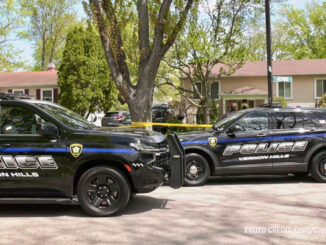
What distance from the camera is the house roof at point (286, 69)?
29798 mm

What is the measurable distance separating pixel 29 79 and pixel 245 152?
28.7 meters

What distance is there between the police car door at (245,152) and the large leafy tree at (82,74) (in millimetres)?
19746

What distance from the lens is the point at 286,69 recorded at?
30.8 metres

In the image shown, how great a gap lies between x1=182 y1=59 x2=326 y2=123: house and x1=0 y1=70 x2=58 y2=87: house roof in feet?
36.9

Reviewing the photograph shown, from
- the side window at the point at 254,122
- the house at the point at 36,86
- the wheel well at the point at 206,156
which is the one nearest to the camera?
the wheel well at the point at 206,156

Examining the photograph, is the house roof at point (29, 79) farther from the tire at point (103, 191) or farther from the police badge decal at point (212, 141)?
the tire at point (103, 191)

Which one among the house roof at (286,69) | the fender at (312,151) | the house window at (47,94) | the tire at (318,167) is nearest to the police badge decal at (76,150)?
the fender at (312,151)

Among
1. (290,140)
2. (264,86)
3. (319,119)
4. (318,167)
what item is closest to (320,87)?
(264,86)

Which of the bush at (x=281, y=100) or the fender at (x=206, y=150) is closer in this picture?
the fender at (x=206, y=150)

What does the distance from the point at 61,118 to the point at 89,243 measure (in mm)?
2245

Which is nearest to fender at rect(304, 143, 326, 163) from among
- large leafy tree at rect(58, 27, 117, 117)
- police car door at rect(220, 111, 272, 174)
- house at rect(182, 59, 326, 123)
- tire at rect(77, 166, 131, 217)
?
police car door at rect(220, 111, 272, 174)

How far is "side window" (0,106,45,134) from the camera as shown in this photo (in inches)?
241

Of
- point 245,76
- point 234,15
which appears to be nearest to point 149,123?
point 234,15

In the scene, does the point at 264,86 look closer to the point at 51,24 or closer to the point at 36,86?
the point at 36,86
